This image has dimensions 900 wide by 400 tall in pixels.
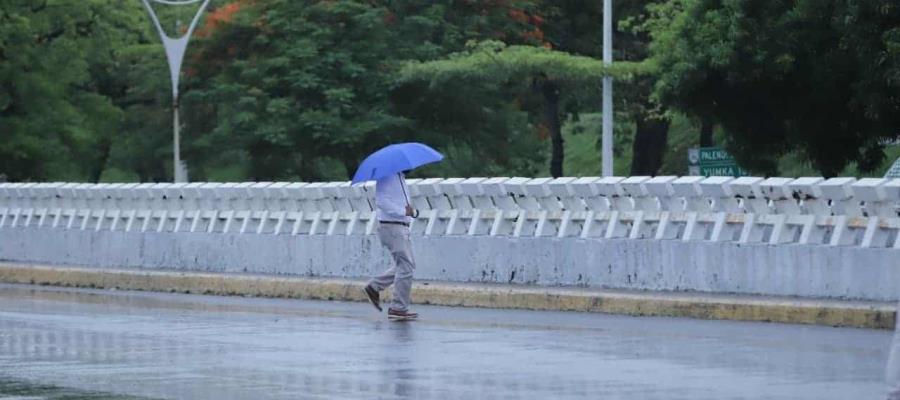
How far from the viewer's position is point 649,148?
178ft

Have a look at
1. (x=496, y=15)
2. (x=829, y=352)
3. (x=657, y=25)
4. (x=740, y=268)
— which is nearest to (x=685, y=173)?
(x=496, y=15)

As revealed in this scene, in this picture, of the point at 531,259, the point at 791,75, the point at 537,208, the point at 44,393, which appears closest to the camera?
the point at 44,393

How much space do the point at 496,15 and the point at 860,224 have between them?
110 feet

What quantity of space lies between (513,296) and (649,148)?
34139mm

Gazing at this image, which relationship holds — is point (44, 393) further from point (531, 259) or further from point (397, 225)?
point (531, 259)

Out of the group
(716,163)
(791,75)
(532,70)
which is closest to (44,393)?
(791,75)

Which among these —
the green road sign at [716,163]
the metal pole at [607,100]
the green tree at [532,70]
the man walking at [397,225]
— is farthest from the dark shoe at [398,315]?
the green tree at [532,70]

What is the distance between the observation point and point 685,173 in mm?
55250

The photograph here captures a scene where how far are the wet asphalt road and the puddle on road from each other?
0.07 metres

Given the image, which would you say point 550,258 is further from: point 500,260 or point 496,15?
point 496,15

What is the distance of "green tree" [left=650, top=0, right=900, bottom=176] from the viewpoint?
30.2 metres

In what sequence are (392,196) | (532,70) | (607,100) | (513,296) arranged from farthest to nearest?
(532,70), (607,100), (513,296), (392,196)

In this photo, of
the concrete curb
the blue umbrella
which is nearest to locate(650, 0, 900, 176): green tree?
the concrete curb

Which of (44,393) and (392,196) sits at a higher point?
(44,393)
